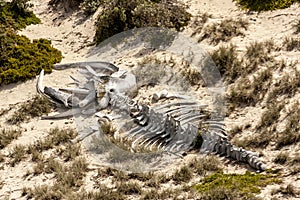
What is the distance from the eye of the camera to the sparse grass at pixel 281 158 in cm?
786

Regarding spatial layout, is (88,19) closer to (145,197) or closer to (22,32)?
(22,32)

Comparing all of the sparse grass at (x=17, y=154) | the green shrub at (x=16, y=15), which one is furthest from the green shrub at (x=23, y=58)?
the sparse grass at (x=17, y=154)

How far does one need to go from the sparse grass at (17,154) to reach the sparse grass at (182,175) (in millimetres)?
3174

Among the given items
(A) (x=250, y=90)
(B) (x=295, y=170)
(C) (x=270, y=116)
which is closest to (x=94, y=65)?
(A) (x=250, y=90)

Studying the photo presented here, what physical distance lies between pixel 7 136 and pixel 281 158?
5538 mm

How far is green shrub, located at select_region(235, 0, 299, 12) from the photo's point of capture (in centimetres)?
1283

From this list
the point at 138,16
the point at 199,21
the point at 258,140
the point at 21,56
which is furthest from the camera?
the point at 138,16

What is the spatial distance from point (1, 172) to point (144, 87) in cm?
370

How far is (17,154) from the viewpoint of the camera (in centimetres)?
951

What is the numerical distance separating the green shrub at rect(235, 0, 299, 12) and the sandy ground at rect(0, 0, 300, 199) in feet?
0.71

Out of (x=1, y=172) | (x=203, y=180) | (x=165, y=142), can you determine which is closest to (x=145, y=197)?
(x=203, y=180)

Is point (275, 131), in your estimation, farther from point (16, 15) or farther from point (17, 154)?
point (16, 15)

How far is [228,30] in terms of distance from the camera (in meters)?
12.3

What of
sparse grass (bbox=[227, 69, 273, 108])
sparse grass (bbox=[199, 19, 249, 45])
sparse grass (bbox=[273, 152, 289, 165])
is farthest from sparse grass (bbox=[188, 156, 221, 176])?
sparse grass (bbox=[199, 19, 249, 45])
